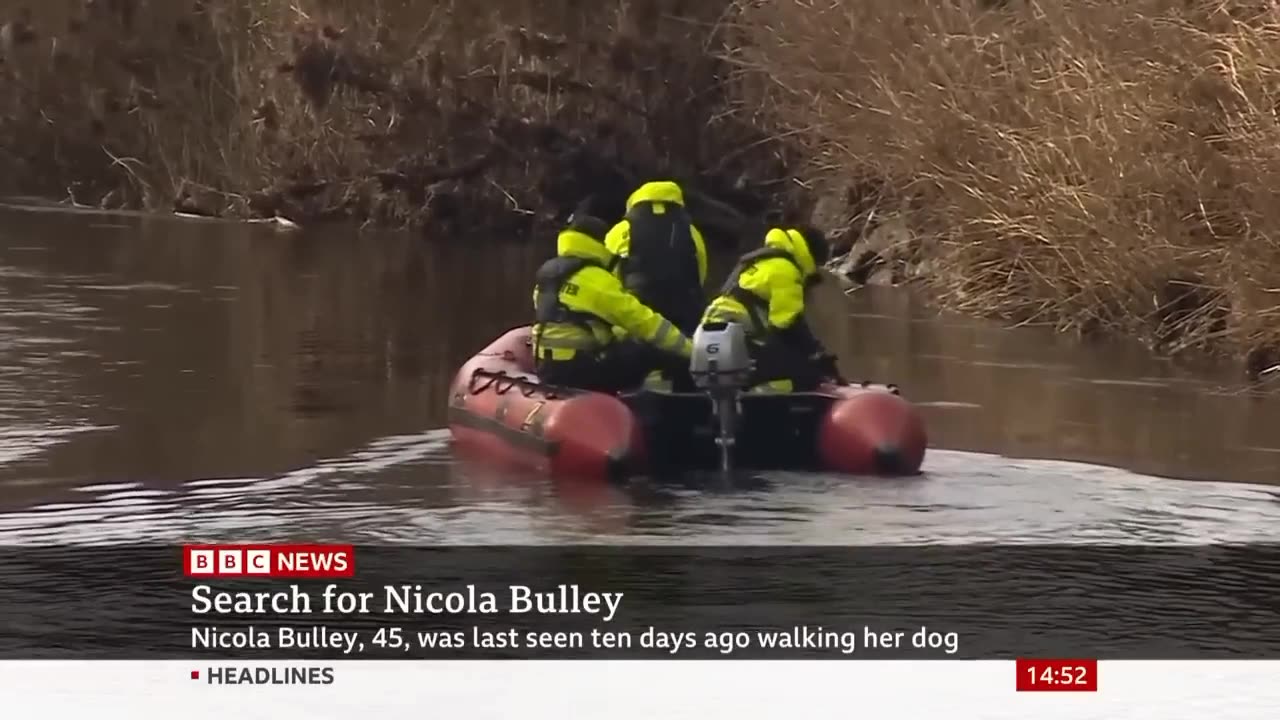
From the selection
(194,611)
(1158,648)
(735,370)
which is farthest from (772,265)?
(194,611)

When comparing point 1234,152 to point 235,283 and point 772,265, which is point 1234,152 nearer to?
point 772,265

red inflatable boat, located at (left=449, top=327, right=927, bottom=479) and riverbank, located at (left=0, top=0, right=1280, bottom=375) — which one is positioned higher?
riverbank, located at (left=0, top=0, right=1280, bottom=375)

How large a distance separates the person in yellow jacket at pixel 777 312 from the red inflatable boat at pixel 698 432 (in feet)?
0.21

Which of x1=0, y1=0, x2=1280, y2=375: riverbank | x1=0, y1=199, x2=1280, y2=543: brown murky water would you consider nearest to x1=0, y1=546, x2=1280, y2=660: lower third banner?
x1=0, y1=199, x2=1280, y2=543: brown murky water

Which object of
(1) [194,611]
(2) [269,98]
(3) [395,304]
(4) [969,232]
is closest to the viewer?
(1) [194,611]

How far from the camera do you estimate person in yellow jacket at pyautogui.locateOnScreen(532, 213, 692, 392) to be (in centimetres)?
576

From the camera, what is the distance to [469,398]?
20.4 ft

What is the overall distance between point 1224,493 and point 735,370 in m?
1.41

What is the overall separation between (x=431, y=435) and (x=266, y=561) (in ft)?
8.09

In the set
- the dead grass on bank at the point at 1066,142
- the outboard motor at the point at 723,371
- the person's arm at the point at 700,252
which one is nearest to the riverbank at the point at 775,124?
the dead grass on bank at the point at 1066,142

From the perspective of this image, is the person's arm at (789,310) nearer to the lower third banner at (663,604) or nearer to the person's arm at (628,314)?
the person's arm at (628,314)

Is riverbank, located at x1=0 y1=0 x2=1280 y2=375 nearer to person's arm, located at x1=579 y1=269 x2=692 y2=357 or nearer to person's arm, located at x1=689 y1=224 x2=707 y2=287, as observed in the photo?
person's arm, located at x1=689 y1=224 x2=707 y2=287

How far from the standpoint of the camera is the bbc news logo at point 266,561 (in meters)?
4.18

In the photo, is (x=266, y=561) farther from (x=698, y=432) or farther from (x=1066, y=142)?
(x=1066, y=142)
